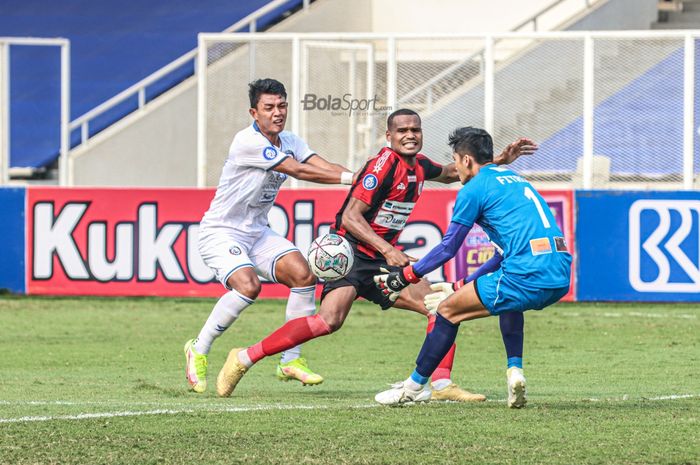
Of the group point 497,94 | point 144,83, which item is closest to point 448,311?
point 497,94

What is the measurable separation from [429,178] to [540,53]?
8.27m

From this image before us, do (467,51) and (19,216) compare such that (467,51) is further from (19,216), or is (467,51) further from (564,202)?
(19,216)

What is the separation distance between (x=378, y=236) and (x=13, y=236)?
973cm

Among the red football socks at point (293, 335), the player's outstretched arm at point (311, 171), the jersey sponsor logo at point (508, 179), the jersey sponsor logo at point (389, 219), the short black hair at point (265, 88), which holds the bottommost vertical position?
→ the red football socks at point (293, 335)

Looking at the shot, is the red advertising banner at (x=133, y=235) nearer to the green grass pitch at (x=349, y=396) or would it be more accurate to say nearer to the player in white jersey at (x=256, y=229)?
the green grass pitch at (x=349, y=396)

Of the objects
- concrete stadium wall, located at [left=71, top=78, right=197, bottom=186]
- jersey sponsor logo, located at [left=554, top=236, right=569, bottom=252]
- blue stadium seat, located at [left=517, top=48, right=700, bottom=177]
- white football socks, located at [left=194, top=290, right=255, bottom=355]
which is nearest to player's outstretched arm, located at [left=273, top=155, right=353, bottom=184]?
white football socks, located at [left=194, top=290, right=255, bottom=355]

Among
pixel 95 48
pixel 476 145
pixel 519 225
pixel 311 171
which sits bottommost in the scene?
pixel 519 225

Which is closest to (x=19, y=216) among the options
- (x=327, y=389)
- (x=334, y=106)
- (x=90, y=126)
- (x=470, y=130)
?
(x=334, y=106)

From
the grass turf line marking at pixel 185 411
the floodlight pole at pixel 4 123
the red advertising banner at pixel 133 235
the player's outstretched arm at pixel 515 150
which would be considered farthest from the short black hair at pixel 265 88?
the floodlight pole at pixel 4 123

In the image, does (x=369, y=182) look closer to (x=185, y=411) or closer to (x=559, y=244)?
(x=559, y=244)

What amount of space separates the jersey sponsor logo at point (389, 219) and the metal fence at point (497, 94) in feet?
26.5

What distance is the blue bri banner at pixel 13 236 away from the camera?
18.0m

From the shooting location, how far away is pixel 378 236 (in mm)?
9414

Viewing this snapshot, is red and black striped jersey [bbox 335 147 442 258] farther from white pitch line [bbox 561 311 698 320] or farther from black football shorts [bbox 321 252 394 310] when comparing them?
white pitch line [bbox 561 311 698 320]
